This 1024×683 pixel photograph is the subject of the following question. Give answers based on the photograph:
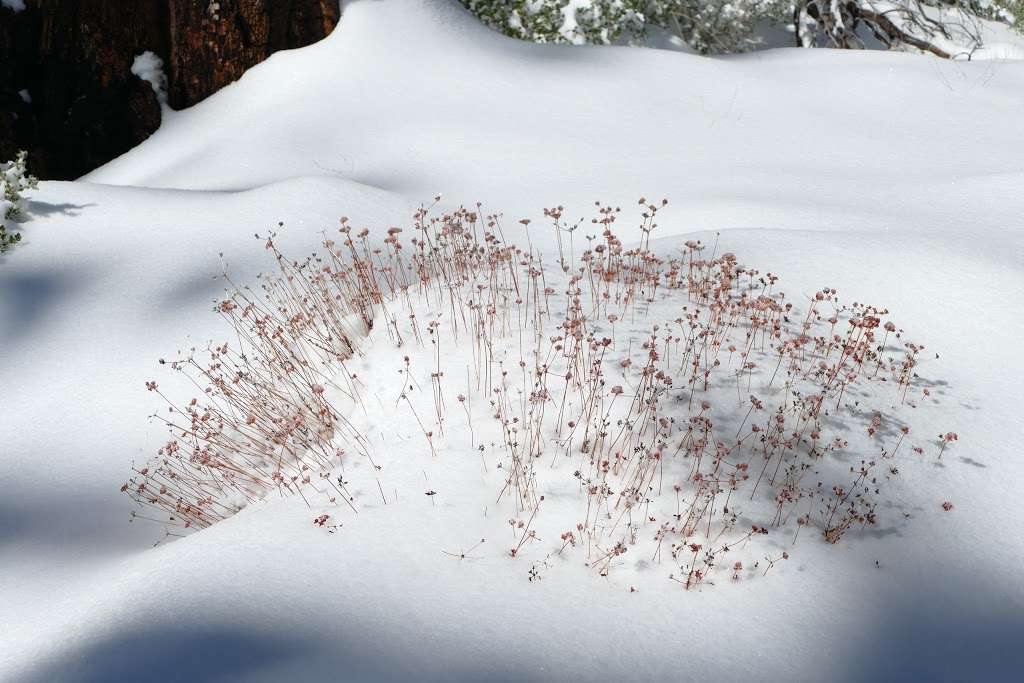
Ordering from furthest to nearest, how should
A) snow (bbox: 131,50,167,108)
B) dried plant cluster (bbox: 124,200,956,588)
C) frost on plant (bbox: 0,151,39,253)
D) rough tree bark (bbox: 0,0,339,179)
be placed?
snow (bbox: 131,50,167,108) < rough tree bark (bbox: 0,0,339,179) < frost on plant (bbox: 0,151,39,253) < dried plant cluster (bbox: 124,200,956,588)

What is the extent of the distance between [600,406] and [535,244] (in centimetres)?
285

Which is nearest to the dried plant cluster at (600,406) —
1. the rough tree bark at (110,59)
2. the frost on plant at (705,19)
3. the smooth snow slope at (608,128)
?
the smooth snow slope at (608,128)

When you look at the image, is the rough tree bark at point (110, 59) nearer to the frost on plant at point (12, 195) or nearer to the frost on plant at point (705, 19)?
the frost on plant at point (12, 195)

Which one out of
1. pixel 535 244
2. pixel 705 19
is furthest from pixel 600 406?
pixel 705 19

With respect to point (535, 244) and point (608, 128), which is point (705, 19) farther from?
point (535, 244)

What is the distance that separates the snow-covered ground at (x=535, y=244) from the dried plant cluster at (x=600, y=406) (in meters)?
0.16

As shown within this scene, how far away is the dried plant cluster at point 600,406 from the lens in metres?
3.00

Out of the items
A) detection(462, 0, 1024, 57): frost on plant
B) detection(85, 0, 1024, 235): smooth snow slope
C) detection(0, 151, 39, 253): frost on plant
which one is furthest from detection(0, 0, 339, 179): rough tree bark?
detection(462, 0, 1024, 57): frost on plant

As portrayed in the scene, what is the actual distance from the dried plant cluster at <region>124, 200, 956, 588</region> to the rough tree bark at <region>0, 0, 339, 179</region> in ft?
15.9

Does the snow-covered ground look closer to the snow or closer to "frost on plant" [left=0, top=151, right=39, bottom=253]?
"frost on plant" [left=0, top=151, right=39, bottom=253]

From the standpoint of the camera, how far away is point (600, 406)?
3402mm

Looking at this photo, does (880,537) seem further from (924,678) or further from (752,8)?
(752,8)

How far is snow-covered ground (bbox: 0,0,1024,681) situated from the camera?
8.29ft

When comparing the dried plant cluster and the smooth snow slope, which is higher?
the smooth snow slope
